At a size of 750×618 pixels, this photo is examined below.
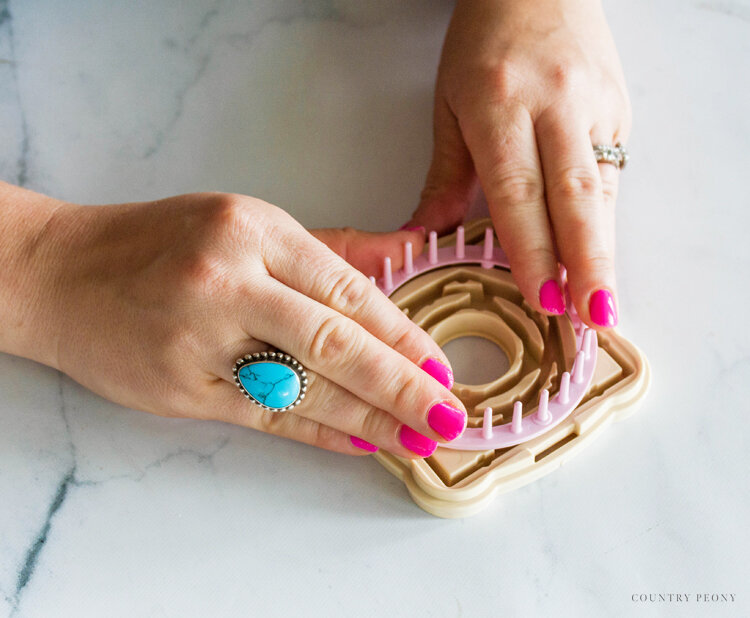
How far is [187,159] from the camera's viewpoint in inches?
44.7

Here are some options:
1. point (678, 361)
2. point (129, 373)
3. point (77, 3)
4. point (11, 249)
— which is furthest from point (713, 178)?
point (77, 3)

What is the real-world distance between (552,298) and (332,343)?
0.27 metres

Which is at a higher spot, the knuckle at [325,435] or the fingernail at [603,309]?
the fingernail at [603,309]

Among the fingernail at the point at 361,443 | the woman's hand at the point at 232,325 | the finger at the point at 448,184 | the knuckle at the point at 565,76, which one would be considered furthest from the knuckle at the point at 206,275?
the knuckle at the point at 565,76

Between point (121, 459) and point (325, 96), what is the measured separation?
2.13ft

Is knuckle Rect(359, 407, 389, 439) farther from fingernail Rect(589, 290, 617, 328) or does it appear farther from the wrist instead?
the wrist

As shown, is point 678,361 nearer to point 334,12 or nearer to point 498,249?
point 498,249

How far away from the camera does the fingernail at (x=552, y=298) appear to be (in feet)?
2.78

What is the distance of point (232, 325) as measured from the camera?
2.50ft

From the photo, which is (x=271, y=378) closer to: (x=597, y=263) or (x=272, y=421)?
(x=272, y=421)

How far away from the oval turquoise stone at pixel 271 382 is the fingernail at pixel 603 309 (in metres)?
0.32

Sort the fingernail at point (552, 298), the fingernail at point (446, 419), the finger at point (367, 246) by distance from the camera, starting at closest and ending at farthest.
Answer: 1. the fingernail at point (446, 419)
2. the fingernail at point (552, 298)
3. the finger at point (367, 246)

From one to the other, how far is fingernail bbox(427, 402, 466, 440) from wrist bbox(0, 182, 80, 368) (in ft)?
1.46

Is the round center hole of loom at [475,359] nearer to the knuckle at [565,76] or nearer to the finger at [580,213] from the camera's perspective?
the finger at [580,213]
